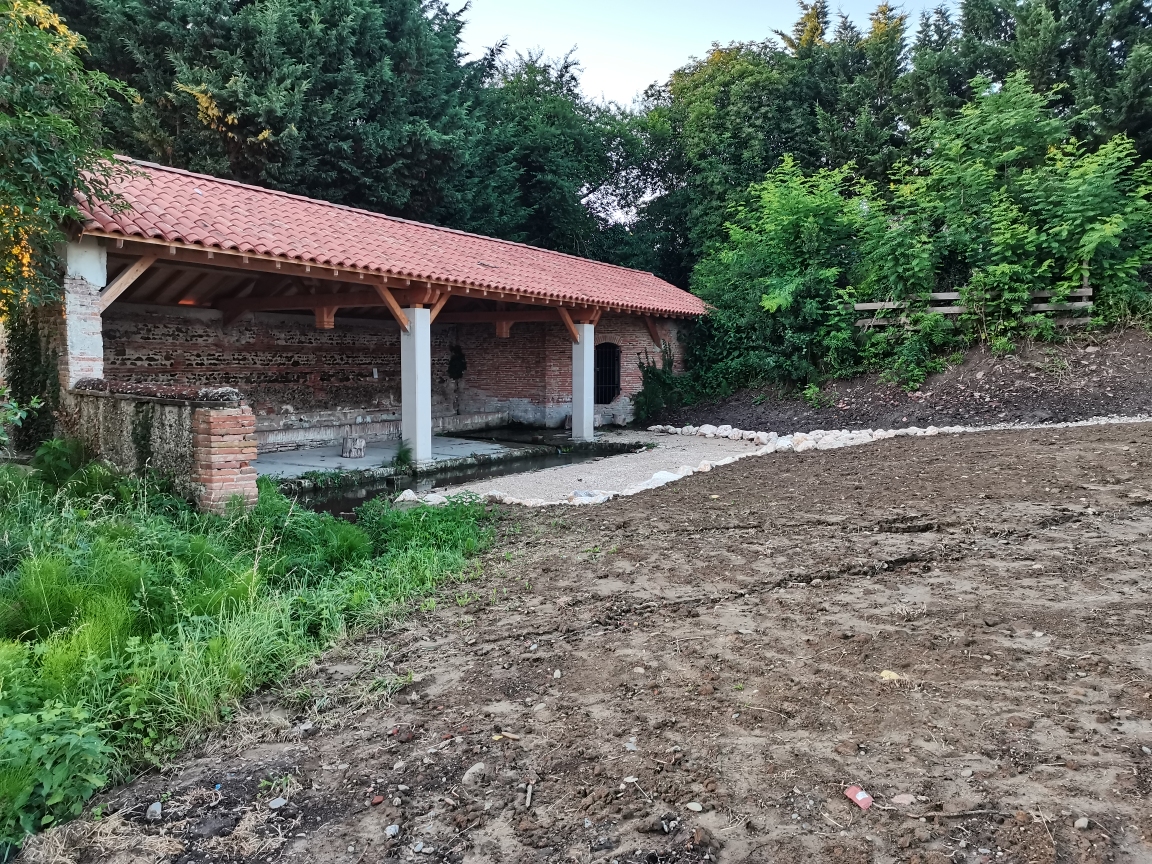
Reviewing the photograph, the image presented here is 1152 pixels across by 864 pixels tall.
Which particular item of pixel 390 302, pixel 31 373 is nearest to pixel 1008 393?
pixel 390 302

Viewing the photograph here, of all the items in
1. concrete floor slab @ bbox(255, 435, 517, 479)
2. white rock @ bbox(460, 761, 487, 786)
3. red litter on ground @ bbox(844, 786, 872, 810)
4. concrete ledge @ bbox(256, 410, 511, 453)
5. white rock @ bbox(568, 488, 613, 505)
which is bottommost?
white rock @ bbox(460, 761, 487, 786)

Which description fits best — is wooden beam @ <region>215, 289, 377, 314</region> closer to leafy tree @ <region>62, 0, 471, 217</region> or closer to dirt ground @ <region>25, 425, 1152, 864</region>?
leafy tree @ <region>62, 0, 471, 217</region>

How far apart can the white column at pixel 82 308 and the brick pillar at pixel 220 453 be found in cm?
197

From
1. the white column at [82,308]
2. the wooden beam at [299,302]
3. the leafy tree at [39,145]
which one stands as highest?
the leafy tree at [39,145]

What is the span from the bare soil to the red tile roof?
4.17 metres

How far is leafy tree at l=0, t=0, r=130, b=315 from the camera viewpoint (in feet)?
17.4

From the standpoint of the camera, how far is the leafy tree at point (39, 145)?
530 cm

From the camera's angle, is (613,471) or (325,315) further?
(325,315)

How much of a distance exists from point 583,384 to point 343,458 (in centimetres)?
449

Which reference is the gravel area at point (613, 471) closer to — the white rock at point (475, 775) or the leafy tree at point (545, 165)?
the white rock at point (475, 775)

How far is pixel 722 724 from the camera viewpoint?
2602 mm

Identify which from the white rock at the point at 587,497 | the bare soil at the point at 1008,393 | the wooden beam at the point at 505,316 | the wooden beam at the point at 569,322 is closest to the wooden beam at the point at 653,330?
the wooden beam at the point at 505,316

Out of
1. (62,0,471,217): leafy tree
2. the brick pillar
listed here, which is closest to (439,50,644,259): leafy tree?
(62,0,471,217): leafy tree

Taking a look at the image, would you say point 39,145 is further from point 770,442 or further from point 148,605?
point 770,442
